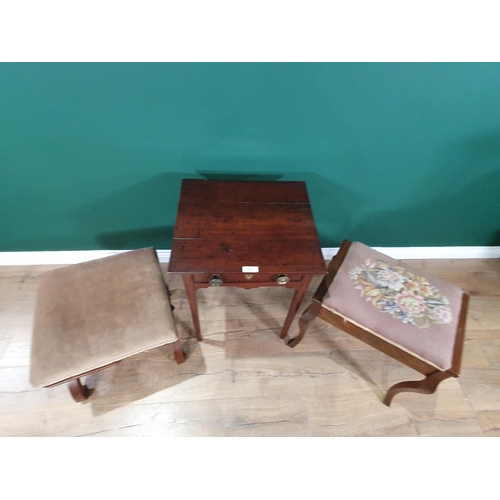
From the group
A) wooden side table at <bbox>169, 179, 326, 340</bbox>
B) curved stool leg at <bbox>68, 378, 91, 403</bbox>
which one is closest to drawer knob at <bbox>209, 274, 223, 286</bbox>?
wooden side table at <bbox>169, 179, 326, 340</bbox>

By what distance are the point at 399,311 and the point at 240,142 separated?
2.80ft

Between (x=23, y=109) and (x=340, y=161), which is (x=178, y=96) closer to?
(x=23, y=109)

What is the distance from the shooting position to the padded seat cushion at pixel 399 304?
104 cm

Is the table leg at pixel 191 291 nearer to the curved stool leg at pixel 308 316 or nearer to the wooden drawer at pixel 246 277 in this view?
the wooden drawer at pixel 246 277

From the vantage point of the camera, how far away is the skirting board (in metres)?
1.68

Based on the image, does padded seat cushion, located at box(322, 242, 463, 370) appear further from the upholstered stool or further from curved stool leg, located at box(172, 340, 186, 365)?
curved stool leg, located at box(172, 340, 186, 365)

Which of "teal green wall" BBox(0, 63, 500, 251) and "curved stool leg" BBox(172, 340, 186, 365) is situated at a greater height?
"teal green wall" BBox(0, 63, 500, 251)

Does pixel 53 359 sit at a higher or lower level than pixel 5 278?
higher

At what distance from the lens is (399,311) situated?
3.60 feet

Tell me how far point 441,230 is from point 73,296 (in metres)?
1.73

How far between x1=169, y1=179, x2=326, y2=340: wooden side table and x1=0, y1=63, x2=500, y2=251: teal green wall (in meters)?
0.17
